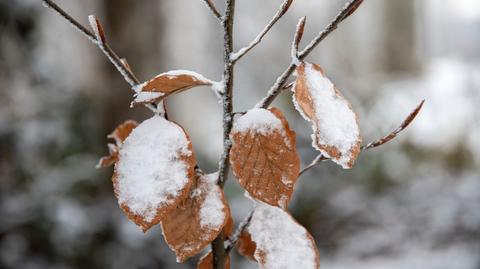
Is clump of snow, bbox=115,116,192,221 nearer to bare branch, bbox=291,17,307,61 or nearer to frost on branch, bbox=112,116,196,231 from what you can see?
frost on branch, bbox=112,116,196,231

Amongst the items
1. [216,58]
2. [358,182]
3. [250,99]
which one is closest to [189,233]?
[358,182]

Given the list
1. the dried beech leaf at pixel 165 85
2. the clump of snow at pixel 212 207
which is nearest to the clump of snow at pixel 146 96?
the dried beech leaf at pixel 165 85

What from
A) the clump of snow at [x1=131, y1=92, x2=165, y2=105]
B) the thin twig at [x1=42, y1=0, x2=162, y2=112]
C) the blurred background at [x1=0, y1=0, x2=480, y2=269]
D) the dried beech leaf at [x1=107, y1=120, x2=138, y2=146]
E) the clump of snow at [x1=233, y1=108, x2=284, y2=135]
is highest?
the thin twig at [x1=42, y1=0, x2=162, y2=112]

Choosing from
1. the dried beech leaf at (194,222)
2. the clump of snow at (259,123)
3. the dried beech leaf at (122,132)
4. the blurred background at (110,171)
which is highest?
the clump of snow at (259,123)

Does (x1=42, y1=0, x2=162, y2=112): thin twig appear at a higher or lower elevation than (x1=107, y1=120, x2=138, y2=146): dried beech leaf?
higher

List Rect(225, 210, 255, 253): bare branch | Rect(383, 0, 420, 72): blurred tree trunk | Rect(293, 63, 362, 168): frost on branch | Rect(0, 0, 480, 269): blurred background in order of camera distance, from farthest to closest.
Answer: Rect(383, 0, 420, 72): blurred tree trunk, Rect(0, 0, 480, 269): blurred background, Rect(225, 210, 255, 253): bare branch, Rect(293, 63, 362, 168): frost on branch

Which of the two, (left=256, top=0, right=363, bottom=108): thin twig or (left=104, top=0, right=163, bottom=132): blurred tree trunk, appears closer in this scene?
(left=256, top=0, right=363, bottom=108): thin twig

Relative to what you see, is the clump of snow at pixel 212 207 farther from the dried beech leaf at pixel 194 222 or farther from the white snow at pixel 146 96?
the white snow at pixel 146 96

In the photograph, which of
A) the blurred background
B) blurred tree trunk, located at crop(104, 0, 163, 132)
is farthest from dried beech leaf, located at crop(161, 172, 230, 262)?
blurred tree trunk, located at crop(104, 0, 163, 132)
